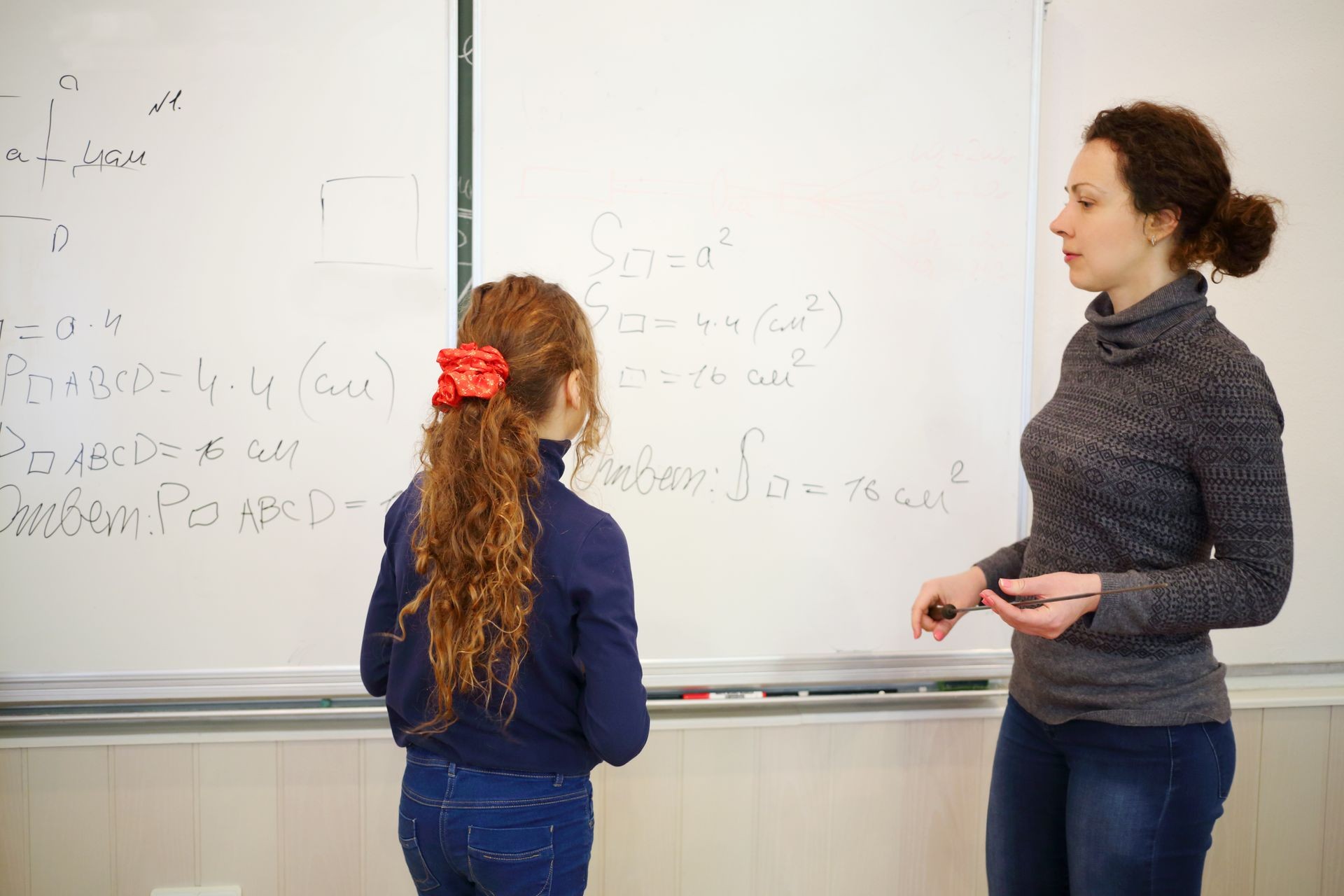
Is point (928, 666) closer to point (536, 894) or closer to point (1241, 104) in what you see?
point (536, 894)

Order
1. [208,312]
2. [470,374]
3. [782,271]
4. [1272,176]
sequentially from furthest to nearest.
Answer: [1272,176]
[782,271]
[208,312]
[470,374]

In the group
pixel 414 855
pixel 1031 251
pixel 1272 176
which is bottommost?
pixel 414 855

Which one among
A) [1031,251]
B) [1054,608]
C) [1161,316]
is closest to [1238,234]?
[1161,316]

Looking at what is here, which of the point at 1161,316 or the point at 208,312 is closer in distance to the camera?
the point at 1161,316

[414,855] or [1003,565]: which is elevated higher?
[1003,565]

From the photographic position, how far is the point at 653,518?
5.16ft

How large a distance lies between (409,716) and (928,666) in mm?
1006

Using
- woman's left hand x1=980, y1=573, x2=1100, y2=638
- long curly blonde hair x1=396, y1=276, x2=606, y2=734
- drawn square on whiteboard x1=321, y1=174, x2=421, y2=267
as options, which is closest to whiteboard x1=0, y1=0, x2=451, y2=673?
drawn square on whiteboard x1=321, y1=174, x2=421, y2=267

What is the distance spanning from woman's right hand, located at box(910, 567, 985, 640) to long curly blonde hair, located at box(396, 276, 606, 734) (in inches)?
23.0

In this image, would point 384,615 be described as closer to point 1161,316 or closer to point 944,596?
point 944,596

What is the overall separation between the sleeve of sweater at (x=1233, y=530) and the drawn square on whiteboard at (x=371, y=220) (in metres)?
1.16

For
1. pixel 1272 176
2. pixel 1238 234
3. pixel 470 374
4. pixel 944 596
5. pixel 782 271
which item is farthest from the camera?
pixel 1272 176

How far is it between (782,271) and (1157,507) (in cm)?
75

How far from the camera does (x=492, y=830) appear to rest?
3.20ft
